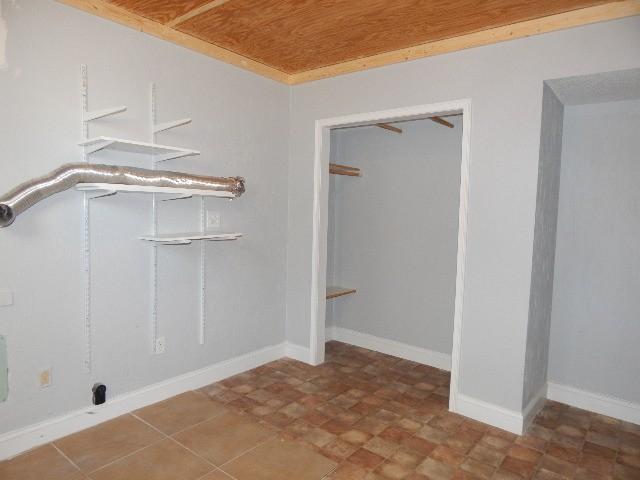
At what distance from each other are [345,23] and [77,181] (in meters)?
1.87

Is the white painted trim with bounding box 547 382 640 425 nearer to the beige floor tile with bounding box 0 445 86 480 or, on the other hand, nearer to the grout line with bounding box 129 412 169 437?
the grout line with bounding box 129 412 169 437

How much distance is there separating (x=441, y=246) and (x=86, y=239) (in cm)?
284

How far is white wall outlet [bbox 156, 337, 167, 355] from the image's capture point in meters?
3.01

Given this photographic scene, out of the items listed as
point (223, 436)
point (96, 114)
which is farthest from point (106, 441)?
point (96, 114)

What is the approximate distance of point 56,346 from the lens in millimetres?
2473

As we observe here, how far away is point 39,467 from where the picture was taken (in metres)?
2.24

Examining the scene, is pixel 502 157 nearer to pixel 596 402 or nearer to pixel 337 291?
pixel 596 402

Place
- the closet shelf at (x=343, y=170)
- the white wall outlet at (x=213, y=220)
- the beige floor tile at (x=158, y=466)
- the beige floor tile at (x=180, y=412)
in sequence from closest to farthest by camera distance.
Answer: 1. the beige floor tile at (x=158, y=466)
2. the beige floor tile at (x=180, y=412)
3. the white wall outlet at (x=213, y=220)
4. the closet shelf at (x=343, y=170)

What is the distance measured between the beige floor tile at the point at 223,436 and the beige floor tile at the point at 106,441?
0.70ft

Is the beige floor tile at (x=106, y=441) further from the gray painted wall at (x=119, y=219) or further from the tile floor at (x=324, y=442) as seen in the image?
the gray painted wall at (x=119, y=219)

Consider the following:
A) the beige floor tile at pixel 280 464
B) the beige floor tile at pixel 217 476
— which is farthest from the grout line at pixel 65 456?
the beige floor tile at pixel 280 464

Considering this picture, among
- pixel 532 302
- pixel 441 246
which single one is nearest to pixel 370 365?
pixel 441 246

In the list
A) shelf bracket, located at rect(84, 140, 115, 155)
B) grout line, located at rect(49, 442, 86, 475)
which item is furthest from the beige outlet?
shelf bracket, located at rect(84, 140, 115, 155)

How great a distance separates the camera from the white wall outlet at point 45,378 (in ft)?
7.94
